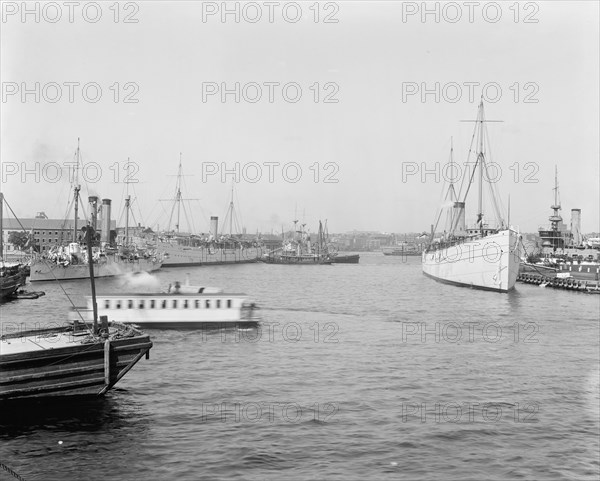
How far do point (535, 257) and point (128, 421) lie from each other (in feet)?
424

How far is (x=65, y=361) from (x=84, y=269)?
74774mm

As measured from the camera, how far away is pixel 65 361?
20547 millimetres

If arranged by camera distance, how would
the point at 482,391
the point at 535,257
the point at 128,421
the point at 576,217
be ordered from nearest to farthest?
1. the point at 128,421
2. the point at 482,391
3. the point at 535,257
4. the point at 576,217

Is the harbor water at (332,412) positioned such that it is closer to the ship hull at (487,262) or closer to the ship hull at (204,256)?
the ship hull at (487,262)

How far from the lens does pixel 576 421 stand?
21.3m

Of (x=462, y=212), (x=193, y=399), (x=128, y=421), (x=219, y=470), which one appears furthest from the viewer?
(x=462, y=212)

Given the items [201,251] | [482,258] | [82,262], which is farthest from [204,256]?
[482,258]

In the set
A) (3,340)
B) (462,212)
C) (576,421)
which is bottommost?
(576,421)

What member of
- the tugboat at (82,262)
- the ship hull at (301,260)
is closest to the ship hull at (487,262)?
the tugboat at (82,262)

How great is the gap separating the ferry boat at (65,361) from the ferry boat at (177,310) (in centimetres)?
1732

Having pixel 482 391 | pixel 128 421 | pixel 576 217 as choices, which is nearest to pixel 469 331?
pixel 482 391

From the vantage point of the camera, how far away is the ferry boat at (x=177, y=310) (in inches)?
1577

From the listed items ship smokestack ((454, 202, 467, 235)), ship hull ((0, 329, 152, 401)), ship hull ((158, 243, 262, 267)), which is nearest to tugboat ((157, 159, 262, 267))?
ship hull ((158, 243, 262, 267))

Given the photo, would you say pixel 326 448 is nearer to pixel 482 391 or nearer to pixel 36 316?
pixel 482 391
